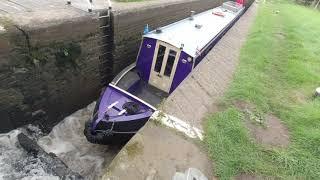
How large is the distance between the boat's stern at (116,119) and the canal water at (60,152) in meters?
0.75

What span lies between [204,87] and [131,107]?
1.92 m

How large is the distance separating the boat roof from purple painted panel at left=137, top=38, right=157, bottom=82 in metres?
0.18

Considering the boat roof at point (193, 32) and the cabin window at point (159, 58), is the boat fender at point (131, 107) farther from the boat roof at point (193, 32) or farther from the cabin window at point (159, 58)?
the boat roof at point (193, 32)

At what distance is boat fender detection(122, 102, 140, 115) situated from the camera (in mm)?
6895

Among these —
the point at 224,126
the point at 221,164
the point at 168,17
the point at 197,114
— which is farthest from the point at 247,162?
the point at 168,17

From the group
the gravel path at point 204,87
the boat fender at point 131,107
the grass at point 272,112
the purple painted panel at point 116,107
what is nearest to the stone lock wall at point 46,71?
the purple painted panel at point 116,107

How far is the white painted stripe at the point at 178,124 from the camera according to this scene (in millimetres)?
4520

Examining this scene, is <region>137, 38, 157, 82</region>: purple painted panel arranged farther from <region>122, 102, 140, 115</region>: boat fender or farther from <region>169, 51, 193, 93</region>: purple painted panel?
<region>122, 102, 140, 115</region>: boat fender

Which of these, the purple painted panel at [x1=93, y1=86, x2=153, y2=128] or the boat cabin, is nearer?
the purple painted panel at [x1=93, y1=86, x2=153, y2=128]

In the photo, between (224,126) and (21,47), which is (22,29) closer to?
(21,47)

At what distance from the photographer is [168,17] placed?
449 inches

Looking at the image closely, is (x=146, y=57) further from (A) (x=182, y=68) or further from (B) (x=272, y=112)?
(B) (x=272, y=112)

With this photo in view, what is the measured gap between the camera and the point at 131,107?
6961mm

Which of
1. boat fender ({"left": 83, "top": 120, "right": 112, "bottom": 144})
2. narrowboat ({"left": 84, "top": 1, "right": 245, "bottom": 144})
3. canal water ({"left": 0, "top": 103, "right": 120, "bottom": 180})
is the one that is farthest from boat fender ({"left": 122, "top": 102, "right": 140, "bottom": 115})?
canal water ({"left": 0, "top": 103, "right": 120, "bottom": 180})
